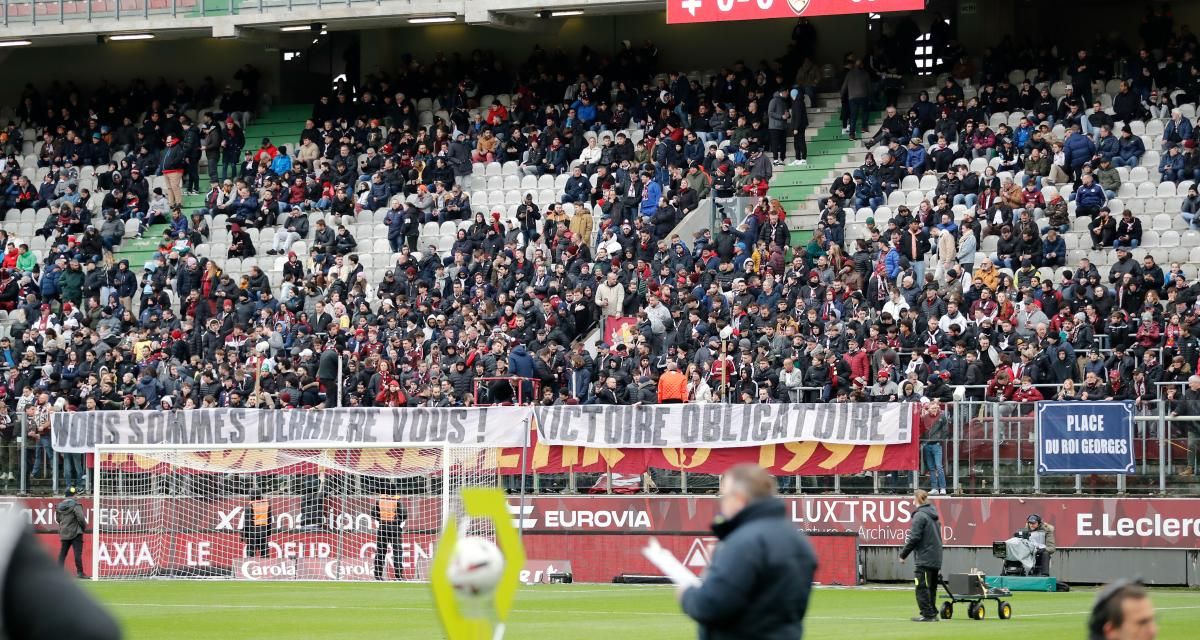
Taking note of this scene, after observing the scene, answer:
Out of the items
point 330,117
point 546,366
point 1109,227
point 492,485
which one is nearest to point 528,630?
point 492,485

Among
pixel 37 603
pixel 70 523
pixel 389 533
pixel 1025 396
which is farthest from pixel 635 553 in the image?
pixel 37 603

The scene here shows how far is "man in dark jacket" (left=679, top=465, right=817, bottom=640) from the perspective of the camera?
6719mm

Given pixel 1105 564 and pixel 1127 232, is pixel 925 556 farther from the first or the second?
pixel 1127 232

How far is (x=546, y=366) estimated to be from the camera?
31688mm

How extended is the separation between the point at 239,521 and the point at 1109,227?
15.7m

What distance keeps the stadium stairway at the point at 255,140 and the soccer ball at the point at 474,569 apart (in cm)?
3613

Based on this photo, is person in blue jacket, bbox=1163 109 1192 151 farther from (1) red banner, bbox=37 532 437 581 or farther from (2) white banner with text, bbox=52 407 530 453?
(1) red banner, bbox=37 532 437 581

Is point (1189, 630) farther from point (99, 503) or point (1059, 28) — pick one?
point (1059, 28)

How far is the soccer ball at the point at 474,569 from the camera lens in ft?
24.5

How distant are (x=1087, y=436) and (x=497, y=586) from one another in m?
19.4

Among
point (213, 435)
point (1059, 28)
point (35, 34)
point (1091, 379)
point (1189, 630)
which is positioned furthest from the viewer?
point (35, 34)

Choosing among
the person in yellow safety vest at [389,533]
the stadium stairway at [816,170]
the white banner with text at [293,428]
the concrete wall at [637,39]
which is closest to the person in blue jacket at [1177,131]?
the stadium stairway at [816,170]

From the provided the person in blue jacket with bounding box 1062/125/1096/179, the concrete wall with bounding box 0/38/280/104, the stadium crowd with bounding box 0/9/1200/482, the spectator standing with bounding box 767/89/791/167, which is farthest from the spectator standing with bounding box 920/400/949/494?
the concrete wall with bounding box 0/38/280/104

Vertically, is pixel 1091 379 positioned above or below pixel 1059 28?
below
